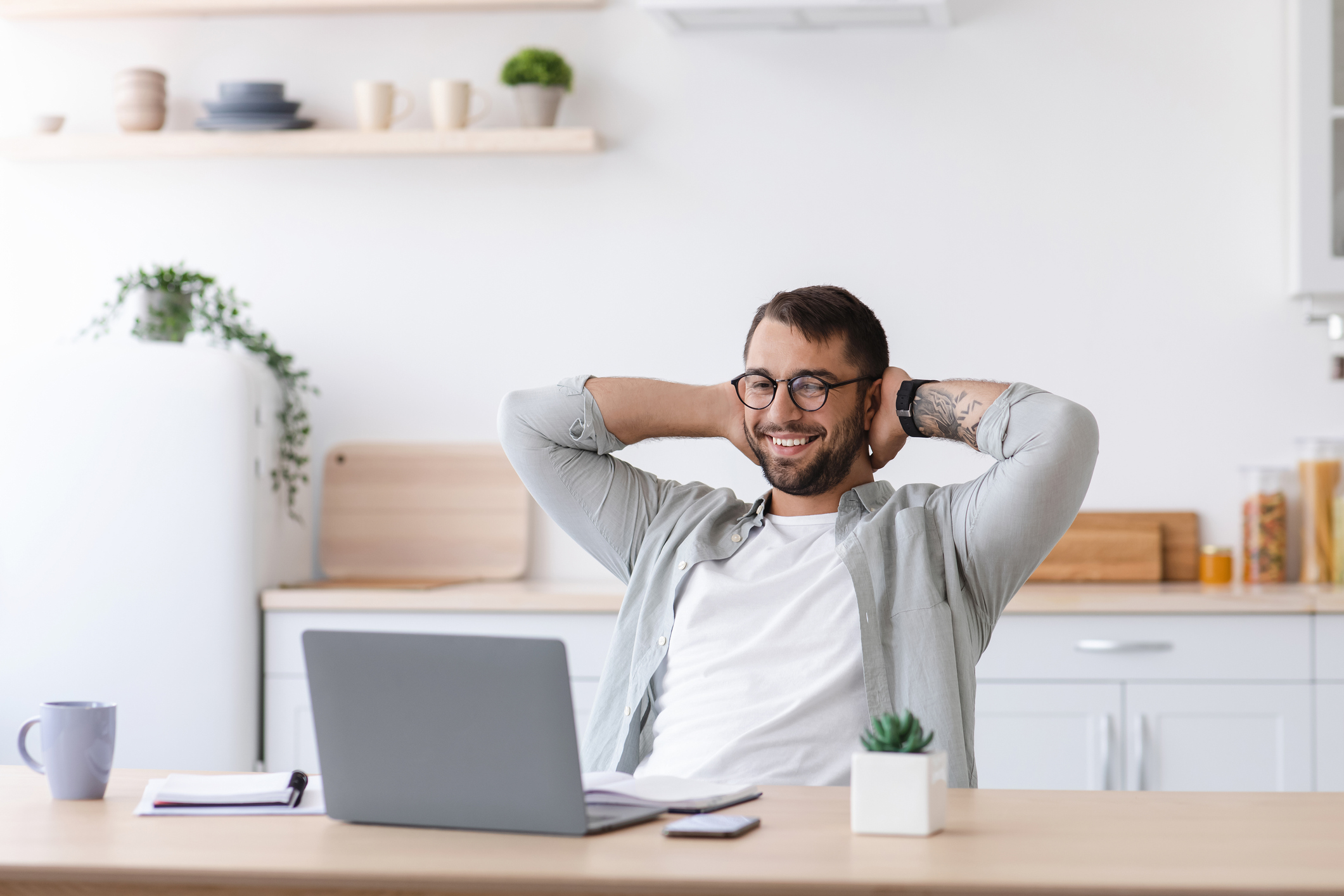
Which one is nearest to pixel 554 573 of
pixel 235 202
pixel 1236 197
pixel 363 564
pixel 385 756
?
pixel 363 564

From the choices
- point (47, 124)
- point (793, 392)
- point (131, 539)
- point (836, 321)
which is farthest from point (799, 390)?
point (47, 124)

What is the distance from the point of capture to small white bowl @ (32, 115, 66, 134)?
329 centimetres

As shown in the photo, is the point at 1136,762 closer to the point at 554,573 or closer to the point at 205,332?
the point at 554,573

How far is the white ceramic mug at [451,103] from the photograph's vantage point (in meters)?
3.12

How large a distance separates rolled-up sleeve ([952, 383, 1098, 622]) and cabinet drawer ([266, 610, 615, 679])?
1.13m

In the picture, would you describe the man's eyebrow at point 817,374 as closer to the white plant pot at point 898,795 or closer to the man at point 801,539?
the man at point 801,539

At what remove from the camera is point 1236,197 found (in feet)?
10.00

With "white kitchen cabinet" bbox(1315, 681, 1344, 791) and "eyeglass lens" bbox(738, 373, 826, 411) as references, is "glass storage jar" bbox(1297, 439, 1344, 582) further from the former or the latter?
"eyeglass lens" bbox(738, 373, 826, 411)

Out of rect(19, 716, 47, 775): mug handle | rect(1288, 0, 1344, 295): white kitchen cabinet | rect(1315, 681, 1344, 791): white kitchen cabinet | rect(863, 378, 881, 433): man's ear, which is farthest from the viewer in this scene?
rect(1288, 0, 1344, 295): white kitchen cabinet

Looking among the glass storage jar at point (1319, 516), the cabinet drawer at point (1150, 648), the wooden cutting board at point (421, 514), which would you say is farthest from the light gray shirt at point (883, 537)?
the glass storage jar at point (1319, 516)

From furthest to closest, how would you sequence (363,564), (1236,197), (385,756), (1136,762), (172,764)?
(363,564), (1236,197), (172,764), (1136,762), (385,756)

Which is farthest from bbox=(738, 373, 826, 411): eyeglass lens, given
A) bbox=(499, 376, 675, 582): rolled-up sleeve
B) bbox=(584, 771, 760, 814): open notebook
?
bbox=(584, 771, 760, 814): open notebook

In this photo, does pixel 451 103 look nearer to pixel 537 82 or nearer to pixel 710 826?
pixel 537 82

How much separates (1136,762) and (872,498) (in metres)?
1.15
